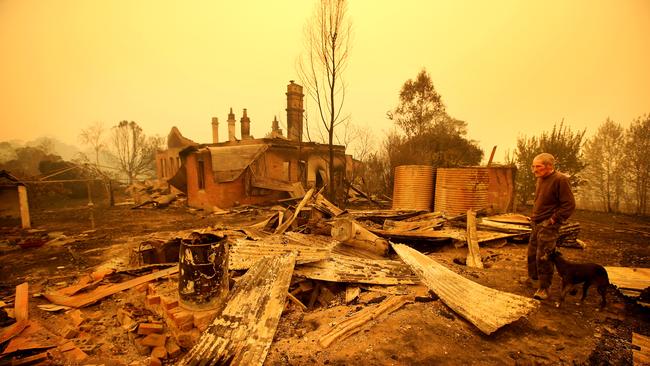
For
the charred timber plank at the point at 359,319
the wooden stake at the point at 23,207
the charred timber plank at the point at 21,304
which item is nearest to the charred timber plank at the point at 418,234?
the charred timber plank at the point at 359,319

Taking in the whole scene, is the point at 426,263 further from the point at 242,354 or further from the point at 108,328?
the point at 108,328

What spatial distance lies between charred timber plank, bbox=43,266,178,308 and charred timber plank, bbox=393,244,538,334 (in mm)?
4284

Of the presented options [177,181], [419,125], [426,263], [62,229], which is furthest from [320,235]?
[419,125]

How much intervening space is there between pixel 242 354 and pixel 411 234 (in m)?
4.37

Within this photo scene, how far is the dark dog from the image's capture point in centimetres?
333

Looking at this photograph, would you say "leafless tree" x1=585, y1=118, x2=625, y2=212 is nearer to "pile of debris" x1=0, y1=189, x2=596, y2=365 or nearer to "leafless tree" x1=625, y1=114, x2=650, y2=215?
"leafless tree" x1=625, y1=114, x2=650, y2=215

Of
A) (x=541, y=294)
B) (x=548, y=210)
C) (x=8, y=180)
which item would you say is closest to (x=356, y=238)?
(x=541, y=294)

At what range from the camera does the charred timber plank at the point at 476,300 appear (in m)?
2.87

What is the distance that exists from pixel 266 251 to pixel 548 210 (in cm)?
428

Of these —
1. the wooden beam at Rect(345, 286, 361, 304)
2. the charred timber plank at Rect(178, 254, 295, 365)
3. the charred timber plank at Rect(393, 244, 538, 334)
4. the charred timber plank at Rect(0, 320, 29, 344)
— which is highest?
the charred timber plank at Rect(393, 244, 538, 334)

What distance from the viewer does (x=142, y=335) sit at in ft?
11.0

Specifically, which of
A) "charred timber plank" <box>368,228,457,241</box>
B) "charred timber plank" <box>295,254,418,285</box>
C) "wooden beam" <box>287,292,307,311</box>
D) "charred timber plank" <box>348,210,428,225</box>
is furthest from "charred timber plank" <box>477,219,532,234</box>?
"wooden beam" <box>287,292,307,311</box>

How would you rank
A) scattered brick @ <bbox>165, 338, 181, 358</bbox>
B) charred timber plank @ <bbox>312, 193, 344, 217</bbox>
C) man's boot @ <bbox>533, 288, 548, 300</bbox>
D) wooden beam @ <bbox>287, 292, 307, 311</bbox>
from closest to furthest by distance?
scattered brick @ <bbox>165, 338, 181, 358</bbox>
man's boot @ <bbox>533, 288, 548, 300</bbox>
wooden beam @ <bbox>287, 292, 307, 311</bbox>
charred timber plank @ <bbox>312, 193, 344, 217</bbox>

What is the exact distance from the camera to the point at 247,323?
2.90 m
